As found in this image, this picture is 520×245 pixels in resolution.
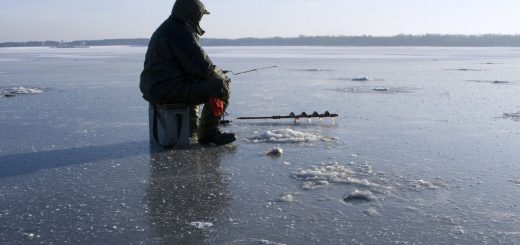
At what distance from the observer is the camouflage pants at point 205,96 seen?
525 cm

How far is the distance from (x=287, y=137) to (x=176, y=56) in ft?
5.07

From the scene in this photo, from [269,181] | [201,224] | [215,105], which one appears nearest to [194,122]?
[215,105]

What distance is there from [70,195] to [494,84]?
1191cm

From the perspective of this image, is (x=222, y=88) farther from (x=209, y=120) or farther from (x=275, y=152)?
(x=275, y=152)

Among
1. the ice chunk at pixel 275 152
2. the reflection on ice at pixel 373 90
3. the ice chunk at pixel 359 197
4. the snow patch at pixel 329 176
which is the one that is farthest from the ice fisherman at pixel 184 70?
the reflection on ice at pixel 373 90

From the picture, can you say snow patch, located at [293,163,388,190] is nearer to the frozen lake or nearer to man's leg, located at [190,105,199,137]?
the frozen lake

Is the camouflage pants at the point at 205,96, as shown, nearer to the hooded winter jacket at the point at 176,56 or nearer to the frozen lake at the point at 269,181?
the hooded winter jacket at the point at 176,56

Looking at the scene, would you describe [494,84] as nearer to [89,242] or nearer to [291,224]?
[291,224]

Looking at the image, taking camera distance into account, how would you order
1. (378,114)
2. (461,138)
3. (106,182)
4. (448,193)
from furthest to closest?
(378,114) < (461,138) < (106,182) < (448,193)

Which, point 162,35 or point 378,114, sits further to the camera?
point 378,114

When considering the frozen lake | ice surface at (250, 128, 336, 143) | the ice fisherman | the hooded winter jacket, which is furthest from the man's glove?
ice surface at (250, 128, 336, 143)

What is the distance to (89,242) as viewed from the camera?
272 cm

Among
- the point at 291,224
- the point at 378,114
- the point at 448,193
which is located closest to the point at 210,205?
the point at 291,224

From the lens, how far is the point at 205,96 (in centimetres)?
532
